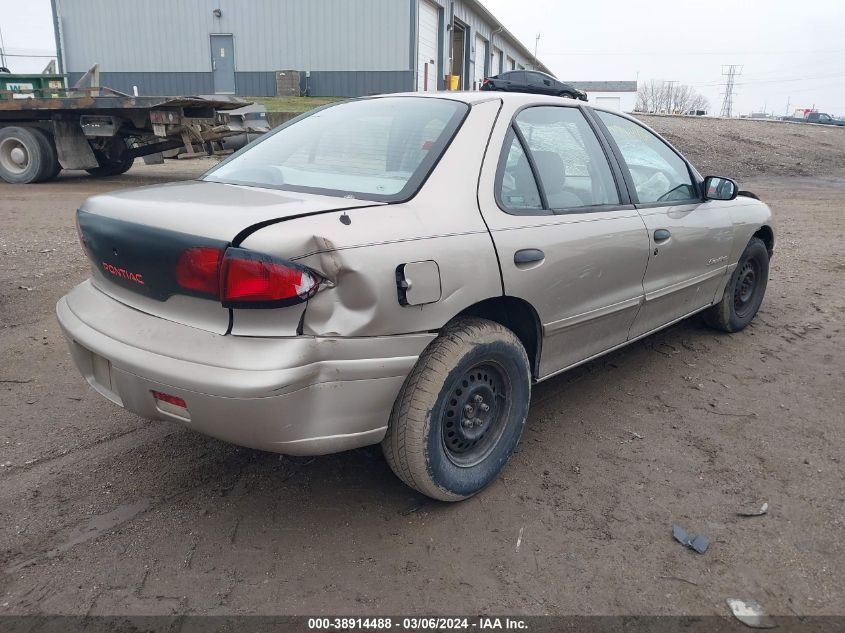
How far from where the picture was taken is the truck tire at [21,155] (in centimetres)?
1135

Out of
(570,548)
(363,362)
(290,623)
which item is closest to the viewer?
(290,623)

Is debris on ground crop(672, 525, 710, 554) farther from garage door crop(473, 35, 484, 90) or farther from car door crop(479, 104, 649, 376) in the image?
garage door crop(473, 35, 484, 90)

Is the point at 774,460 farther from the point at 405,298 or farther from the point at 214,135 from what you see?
the point at 214,135

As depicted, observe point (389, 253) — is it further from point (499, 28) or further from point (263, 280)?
point (499, 28)

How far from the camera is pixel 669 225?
12.0ft

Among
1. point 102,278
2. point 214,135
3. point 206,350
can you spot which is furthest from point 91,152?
point 206,350

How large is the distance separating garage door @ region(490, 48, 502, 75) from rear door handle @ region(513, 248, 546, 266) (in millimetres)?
35616

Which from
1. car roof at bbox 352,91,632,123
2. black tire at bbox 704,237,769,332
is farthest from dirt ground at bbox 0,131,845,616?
car roof at bbox 352,91,632,123

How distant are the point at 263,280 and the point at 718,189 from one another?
310cm

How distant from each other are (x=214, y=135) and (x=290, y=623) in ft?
34.6

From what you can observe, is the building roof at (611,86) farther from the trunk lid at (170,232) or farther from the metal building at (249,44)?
the trunk lid at (170,232)

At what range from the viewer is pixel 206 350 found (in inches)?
85.2

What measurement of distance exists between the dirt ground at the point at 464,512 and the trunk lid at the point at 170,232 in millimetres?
852

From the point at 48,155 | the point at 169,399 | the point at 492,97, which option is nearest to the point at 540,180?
the point at 492,97
